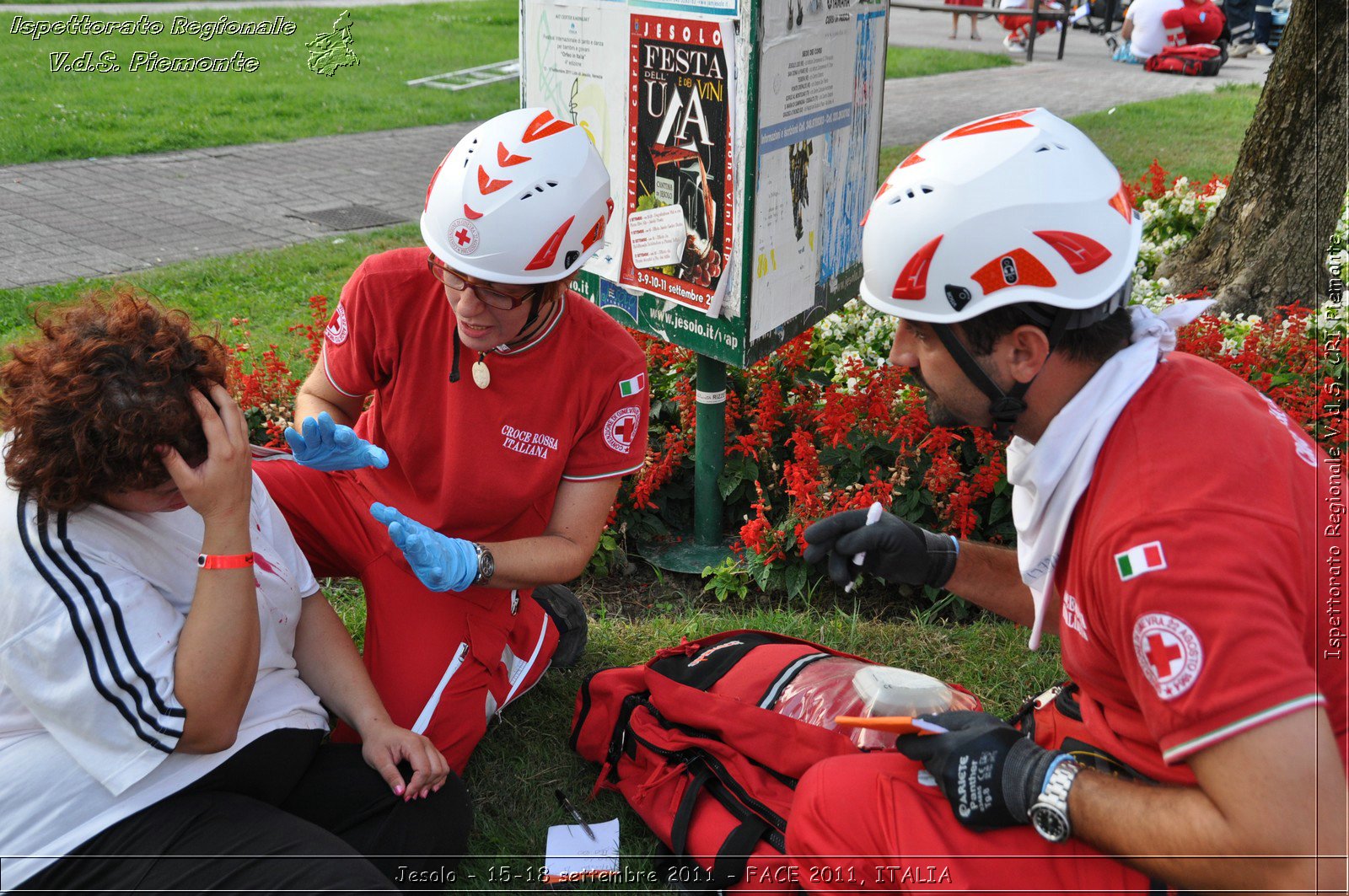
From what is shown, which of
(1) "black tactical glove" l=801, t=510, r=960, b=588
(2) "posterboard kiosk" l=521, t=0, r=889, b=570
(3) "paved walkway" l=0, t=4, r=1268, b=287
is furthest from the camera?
(3) "paved walkway" l=0, t=4, r=1268, b=287

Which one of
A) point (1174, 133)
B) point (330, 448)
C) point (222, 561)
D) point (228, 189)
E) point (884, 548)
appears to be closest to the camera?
point (222, 561)

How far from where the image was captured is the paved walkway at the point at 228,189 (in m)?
7.30

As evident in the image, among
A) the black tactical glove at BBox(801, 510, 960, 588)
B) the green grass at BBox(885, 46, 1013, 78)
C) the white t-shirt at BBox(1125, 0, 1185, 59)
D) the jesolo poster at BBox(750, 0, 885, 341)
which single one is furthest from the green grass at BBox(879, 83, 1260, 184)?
the black tactical glove at BBox(801, 510, 960, 588)

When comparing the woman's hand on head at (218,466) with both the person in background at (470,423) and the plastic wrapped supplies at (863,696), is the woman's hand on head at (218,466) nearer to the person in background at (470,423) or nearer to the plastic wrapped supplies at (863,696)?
the person in background at (470,423)

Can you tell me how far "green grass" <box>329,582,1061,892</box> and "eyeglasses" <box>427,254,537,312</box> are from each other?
4.33ft

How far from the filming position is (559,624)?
3.58 m

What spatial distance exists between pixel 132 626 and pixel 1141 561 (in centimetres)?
181

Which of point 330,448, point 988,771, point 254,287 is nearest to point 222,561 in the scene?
point 330,448

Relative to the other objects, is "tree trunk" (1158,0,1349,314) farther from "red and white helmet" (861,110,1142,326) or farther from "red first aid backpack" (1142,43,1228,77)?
"red first aid backpack" (1142,43,1228,77)

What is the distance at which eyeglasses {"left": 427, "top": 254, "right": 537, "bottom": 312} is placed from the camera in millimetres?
2807

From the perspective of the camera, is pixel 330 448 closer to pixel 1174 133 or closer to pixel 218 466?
pixel 218 466

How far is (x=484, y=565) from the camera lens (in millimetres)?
2822

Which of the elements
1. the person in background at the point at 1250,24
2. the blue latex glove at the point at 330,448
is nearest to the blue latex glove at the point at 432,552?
the blue latex glove at the point at 330,448

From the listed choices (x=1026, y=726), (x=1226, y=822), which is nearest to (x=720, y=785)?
(x=1026, y=726)
